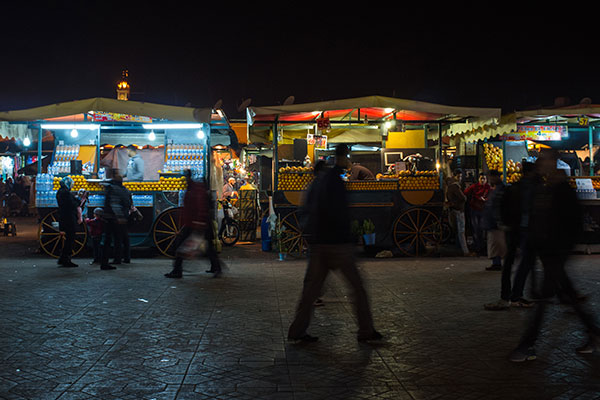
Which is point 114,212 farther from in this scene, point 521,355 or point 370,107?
point 521,355

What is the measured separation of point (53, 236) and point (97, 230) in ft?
6.71

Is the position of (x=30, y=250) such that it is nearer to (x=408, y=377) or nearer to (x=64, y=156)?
(x=64, y=156)

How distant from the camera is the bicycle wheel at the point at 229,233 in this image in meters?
15.1

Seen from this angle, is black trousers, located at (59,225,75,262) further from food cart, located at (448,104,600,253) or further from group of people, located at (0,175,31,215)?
group of people, located at (0,175,31,215)

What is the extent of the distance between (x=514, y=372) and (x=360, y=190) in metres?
8.49

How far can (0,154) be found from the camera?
88.5 ft

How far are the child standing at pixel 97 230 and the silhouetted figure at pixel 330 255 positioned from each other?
6.92m

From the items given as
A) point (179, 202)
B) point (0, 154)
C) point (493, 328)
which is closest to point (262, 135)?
point (179, 202)

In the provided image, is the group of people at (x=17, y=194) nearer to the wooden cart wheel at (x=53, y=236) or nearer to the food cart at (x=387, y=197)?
the wooden cart wheel at (x=53, y=236)

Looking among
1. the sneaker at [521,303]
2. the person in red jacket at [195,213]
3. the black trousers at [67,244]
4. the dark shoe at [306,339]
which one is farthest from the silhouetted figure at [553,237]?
the black trousers at [67,244]

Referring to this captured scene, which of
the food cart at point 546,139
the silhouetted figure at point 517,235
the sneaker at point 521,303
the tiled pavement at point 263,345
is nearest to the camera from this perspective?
the tiled pavement at point 263,345

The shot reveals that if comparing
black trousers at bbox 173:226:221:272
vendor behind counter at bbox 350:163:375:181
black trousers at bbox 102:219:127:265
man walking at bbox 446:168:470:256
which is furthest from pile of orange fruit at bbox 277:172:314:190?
black trousers at bbox 102:219:127:265

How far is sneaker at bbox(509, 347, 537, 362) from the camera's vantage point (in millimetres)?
4855

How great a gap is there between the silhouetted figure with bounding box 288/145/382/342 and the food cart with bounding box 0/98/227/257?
6.83 m
